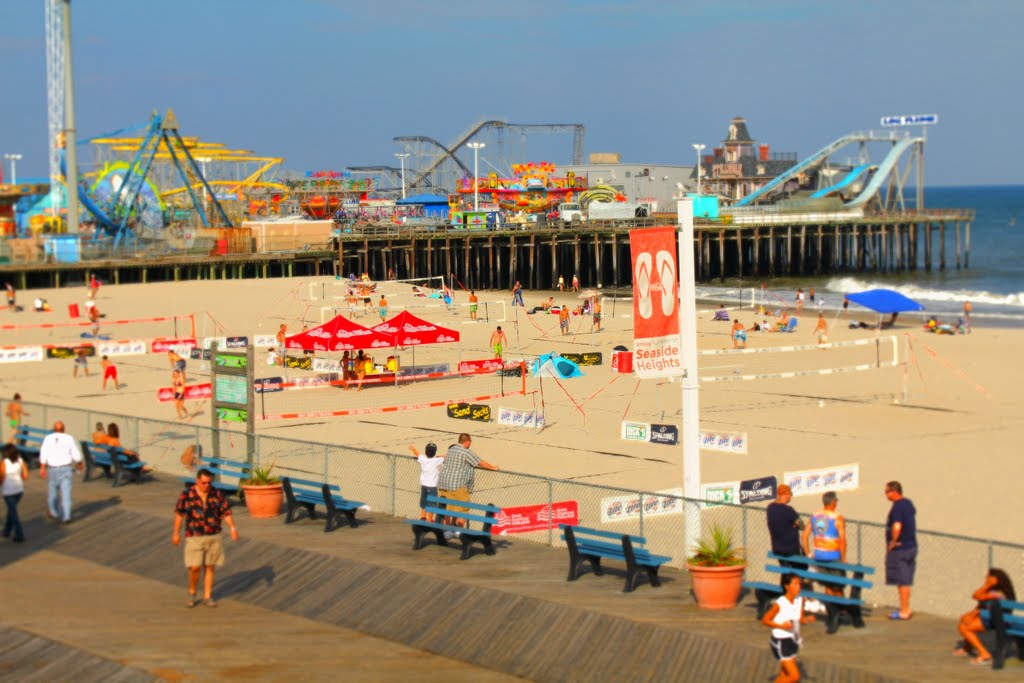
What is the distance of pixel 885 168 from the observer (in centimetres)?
10056

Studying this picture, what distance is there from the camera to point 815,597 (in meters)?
9.29

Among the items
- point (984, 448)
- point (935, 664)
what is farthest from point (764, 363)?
point (935, 664)

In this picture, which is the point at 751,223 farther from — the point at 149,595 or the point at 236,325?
the point at 149,595

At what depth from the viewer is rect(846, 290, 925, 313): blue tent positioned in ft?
114

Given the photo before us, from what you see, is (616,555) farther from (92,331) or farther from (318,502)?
(92,331)

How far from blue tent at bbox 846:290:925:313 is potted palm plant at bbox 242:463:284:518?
936 inches

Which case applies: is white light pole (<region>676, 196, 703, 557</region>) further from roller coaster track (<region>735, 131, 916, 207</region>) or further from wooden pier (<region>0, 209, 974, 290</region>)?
roller coaster track (<region>735, 131, 916, 207</region>)

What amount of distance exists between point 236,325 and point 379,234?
26889mm

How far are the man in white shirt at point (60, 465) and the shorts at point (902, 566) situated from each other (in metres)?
8.74

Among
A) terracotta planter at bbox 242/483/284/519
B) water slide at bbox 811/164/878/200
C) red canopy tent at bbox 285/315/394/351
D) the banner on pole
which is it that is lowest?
terracotta planter at bbox 242/483/284/519

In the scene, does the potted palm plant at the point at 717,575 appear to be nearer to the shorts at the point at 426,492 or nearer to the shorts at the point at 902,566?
the shorts at the point at 902,566

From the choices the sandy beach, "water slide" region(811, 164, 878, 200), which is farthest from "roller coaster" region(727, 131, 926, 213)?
the sandy beach

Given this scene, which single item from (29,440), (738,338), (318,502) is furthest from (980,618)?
(738,338)

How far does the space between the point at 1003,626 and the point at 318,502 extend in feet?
24.6
